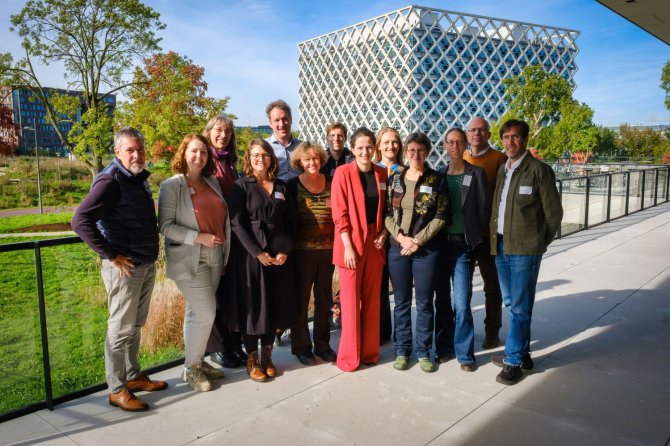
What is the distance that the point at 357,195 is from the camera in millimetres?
3732

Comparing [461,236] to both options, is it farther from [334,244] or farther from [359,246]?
[334,244]

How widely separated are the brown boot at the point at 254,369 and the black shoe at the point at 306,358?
1.37 feet

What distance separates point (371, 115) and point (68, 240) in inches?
3151

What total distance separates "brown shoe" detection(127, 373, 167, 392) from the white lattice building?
239ft

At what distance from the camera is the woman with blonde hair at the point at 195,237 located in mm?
3348

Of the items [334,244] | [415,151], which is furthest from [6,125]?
[415,151]

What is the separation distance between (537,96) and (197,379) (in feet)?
109

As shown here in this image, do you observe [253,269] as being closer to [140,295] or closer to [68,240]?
[140,295]

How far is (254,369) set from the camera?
12.0 ft

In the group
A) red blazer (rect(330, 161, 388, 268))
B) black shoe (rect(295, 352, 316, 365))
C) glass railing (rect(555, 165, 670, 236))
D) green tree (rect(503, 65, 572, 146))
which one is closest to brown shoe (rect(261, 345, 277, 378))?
black shoe (rect(295, 352, 316, 365))

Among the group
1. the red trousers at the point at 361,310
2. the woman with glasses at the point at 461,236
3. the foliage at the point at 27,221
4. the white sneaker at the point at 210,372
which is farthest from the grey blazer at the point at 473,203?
the foliage at the point at 27,221

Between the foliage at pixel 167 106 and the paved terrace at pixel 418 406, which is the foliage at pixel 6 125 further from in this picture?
the paved terrace at pixel 418 406

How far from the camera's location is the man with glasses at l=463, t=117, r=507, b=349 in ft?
13.9

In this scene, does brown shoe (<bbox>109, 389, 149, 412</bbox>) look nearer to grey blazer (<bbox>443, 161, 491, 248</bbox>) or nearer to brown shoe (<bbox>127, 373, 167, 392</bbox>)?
brown shoe (<bbox>127, 373, 167, 392</bbox>)
